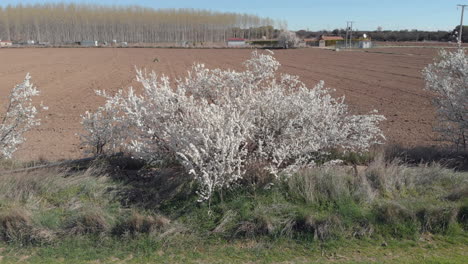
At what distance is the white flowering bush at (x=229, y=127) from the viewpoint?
516cm

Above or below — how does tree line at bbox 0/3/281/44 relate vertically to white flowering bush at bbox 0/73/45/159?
above

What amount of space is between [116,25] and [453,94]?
6891 inches

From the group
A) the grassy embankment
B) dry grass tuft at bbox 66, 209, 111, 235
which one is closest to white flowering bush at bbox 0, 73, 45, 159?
the grassy embankment

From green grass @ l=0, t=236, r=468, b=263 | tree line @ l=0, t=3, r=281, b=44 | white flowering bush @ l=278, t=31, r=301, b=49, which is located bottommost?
green grass @ l=0, t=236, r=468, b=263

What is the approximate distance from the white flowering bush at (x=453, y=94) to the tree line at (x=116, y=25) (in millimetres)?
168411

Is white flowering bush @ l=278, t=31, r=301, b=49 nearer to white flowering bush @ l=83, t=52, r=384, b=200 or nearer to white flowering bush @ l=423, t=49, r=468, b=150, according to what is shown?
white flowering bush @ l=423, t=49, r=468, b=150

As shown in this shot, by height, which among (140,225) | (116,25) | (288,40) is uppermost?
(116,25)

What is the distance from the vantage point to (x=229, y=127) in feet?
17.2

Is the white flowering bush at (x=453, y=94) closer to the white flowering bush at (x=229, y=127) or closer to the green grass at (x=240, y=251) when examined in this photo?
the white flowering bush at (x=229, y=127)

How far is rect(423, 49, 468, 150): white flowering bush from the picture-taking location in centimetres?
754

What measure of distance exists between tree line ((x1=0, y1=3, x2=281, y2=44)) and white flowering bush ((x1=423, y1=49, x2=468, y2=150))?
168 metres

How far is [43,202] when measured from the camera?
5.42 meters

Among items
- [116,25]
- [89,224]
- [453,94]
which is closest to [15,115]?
[89,224]

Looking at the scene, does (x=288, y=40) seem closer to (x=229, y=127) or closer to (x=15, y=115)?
(x=15, y=115)
